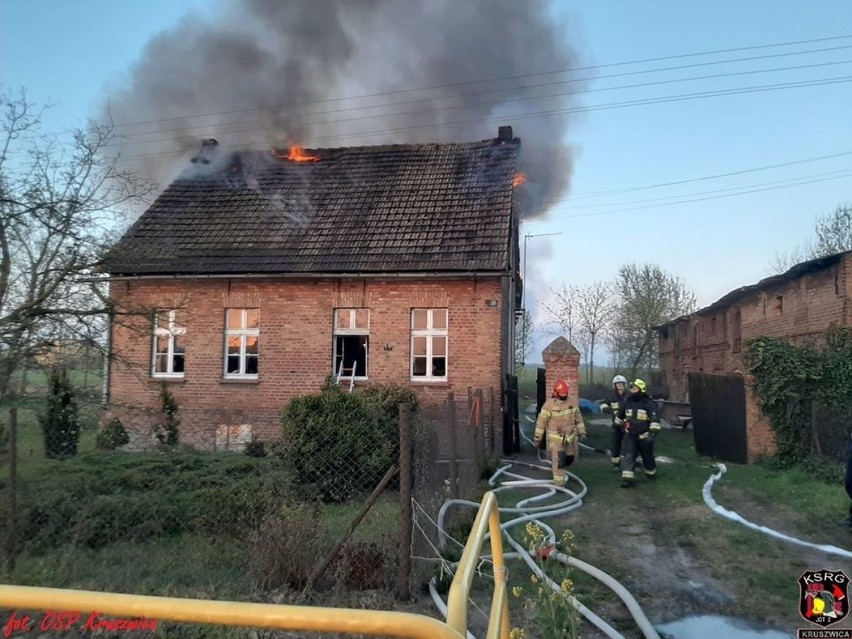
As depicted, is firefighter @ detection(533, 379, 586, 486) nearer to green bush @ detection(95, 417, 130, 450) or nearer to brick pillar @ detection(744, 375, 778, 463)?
brick pillar @ detection(744, 375, 778, 463)

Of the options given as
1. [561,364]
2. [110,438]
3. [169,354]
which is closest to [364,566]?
[110,438]

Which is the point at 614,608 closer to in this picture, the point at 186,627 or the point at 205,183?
the point at 186,627

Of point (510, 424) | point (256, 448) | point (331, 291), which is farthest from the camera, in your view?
point (331, 291)

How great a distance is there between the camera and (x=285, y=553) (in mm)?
4809

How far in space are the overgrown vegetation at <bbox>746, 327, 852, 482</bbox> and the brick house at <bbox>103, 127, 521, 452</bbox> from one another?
5.06m

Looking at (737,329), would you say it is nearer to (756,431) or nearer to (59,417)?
(756,431)

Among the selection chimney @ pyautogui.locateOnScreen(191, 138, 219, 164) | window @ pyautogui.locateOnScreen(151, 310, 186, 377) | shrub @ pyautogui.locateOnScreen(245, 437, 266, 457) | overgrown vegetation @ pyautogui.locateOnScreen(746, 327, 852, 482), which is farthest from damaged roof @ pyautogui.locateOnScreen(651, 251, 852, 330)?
chimney @ pyautogui.locateOnScreen(191, 138, 219, 164)

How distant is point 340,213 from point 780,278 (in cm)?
1091

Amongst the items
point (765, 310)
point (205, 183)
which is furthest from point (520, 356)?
point (205, 183)

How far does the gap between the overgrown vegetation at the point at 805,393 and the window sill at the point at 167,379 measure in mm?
12260

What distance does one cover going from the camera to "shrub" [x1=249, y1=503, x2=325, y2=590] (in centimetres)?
479

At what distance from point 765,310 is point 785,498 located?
10.2m

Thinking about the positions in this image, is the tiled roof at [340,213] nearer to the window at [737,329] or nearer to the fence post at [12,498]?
the fence post at [12,498]

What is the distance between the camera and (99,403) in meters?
7.79
